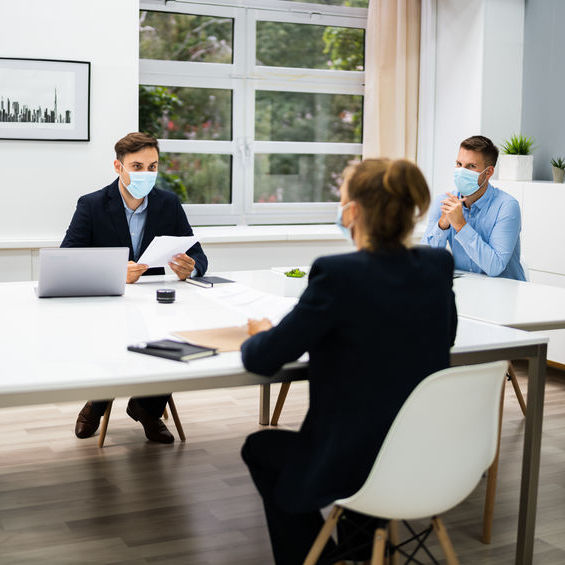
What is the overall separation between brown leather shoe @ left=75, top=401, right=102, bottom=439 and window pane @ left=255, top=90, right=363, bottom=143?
9.18ft

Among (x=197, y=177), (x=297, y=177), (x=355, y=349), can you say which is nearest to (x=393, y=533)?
(x=355, y=349)

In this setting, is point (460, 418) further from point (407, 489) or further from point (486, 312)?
point (486, 312)

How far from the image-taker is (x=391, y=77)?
19.3 feet

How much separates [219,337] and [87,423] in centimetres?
158

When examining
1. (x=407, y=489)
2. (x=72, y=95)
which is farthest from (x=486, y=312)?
(x=72, y=95)

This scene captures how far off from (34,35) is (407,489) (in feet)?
12.3

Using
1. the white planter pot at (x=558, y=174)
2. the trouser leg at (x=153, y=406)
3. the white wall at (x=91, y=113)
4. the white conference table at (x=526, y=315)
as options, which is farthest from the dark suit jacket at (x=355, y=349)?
A: the white planter pot at (x=558, y=174)

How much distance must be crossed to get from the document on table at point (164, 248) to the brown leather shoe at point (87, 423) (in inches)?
31.6

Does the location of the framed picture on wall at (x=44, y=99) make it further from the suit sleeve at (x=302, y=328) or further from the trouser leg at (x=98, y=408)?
the suit sleeve at (x=302, y=328)

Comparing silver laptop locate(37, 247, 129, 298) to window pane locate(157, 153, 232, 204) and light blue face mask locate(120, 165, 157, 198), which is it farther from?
window pane locate(157, 153, 232, 204)

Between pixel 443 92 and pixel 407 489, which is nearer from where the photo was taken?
pixel 407 489

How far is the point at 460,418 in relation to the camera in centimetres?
193

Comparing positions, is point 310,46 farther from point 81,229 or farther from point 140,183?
point 81,229

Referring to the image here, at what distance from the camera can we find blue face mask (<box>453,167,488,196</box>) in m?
3.93
